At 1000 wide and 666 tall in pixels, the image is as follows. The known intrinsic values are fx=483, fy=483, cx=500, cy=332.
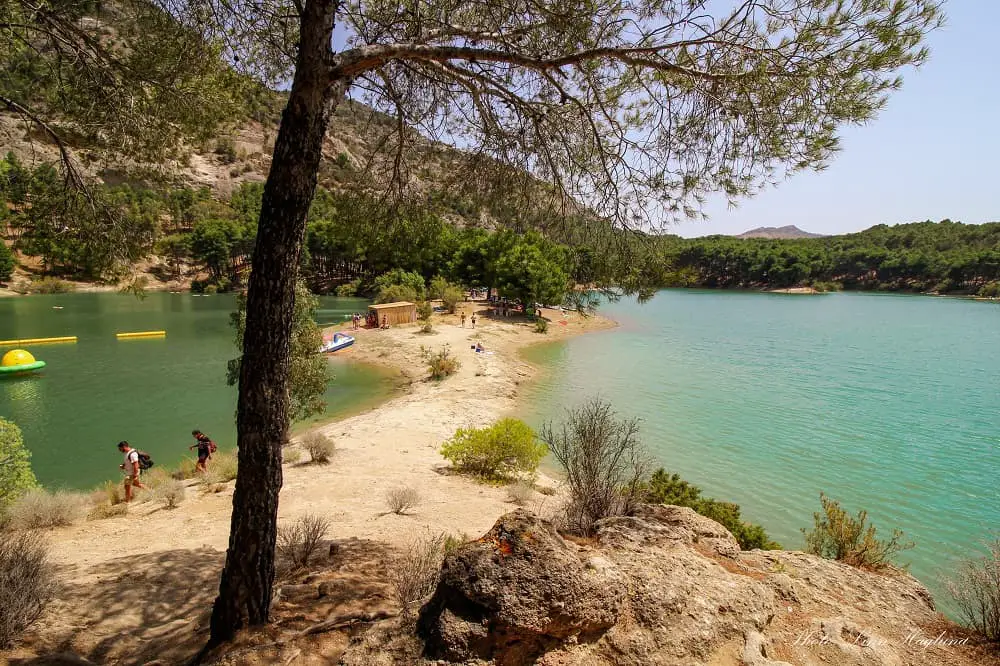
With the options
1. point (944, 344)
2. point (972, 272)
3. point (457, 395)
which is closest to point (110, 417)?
point (457, 395)

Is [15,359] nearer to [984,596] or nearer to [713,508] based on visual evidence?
[713,508]

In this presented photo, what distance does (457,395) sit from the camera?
21.2 m

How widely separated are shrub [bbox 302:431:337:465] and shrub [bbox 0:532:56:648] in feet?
25.4

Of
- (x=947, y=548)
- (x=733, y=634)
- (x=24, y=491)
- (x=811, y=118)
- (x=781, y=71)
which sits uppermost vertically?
(x=781, y=71)

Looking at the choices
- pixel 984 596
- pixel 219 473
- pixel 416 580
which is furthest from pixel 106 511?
pixel 984 596

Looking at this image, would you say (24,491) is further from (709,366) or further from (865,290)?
(865,290)

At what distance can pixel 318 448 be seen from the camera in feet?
41.2

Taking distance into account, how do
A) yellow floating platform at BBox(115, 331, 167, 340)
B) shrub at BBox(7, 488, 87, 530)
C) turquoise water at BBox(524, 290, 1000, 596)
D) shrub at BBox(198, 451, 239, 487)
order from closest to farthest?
shrub at BBox(7, 488, 87, 530) → shrub at BBox(198, 451, 239, 487) → turquoise water at BBox(524, 290, 1000, 596) → yellow floating platform at BBox(115, 331, 167, 340)

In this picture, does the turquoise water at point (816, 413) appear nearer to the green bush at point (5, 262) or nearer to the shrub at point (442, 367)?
the shrub at point (442, 367)

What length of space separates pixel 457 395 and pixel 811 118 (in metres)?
18.1

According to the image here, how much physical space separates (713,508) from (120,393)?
23171 millimetres

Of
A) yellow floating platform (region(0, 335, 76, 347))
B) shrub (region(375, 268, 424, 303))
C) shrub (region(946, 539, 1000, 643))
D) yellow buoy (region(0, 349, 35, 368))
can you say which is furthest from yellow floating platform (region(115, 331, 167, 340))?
shrub (region(946, 539, 1000, 643))

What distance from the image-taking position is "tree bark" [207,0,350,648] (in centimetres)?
327

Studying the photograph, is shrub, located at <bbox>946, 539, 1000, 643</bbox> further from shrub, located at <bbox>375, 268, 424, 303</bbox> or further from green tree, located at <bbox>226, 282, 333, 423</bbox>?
shrub, located at <bbox>375, 268, 424, 303</bbox>
